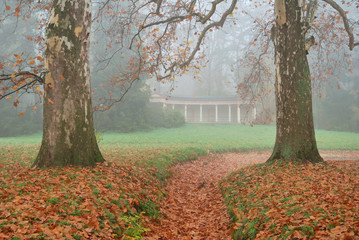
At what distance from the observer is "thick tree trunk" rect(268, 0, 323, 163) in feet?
27.0

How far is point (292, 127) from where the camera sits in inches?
325

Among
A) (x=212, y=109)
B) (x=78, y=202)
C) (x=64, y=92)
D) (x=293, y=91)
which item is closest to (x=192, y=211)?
(x=78, y=202)

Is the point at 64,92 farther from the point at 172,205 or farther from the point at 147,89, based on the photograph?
the point at 147,89

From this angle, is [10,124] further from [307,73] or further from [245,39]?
[245,39]

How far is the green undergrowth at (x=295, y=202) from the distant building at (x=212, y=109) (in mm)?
40480

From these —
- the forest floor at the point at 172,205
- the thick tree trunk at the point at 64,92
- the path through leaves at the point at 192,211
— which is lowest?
Answer: the path through leaves at the point at 192,211

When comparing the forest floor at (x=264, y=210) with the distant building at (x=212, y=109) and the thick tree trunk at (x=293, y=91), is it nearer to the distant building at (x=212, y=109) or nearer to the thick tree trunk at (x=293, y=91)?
the thick tree trunk at (x=293, y=91)

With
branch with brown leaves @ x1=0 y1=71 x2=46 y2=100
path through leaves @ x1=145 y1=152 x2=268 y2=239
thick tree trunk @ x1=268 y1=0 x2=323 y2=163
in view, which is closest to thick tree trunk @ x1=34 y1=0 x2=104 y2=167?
branch with brown leaves @ x1=0 y1=71 x2=46 y2=100

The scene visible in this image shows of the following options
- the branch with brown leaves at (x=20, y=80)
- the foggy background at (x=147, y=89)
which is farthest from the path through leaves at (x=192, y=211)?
the foggy background at (x=147, y=89)

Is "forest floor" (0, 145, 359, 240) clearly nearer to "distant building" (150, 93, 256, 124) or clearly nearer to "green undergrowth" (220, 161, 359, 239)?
"green undergrowth" (220, 161, 359, 239)

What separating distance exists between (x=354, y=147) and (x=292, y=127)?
19930 mm

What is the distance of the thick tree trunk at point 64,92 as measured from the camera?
6.93 m

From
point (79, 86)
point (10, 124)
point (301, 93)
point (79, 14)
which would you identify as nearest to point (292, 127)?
point (301, 93)

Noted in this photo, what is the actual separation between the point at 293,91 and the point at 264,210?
4290 millimetres
